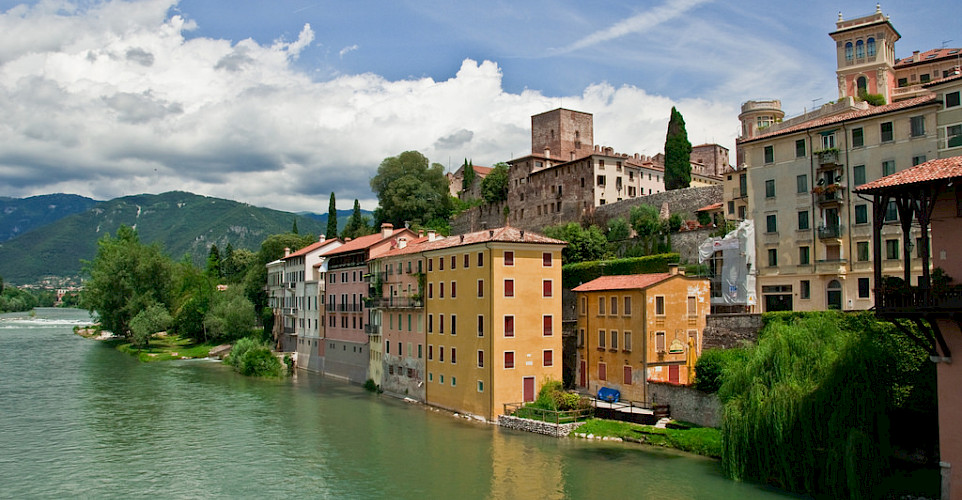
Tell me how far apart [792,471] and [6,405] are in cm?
4138

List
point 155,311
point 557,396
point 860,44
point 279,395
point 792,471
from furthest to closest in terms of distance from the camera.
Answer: point 155,311
point 860,44
point 279,395
point 557,396
point 792,471

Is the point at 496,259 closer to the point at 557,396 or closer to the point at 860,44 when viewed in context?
the point at 557,396

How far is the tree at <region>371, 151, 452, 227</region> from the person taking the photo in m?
80.6

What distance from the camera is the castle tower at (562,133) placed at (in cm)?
8744

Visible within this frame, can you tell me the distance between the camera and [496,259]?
34781mm

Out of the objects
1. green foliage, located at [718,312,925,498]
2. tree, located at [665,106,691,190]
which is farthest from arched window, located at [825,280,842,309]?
tree, located at [665,106,691,190]

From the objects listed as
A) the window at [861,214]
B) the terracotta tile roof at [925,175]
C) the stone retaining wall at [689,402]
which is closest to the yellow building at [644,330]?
the stone retaining wall at [689,402]

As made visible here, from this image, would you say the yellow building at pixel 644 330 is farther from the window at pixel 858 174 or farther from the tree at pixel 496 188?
the tree at pixel 496 188

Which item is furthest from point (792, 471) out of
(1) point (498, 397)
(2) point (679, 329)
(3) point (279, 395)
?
(3) point (279, 395)

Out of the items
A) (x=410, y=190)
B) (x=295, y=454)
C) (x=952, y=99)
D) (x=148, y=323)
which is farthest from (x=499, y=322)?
(x=148, y=323)

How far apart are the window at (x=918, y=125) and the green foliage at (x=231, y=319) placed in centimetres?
5793

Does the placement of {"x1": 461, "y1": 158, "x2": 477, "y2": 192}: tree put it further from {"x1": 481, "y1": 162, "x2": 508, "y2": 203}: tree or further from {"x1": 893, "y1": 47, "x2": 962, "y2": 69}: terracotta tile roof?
{"x1": 893, "y1": 47, "x2": 962, "y2": 69}: terracotta tile roof

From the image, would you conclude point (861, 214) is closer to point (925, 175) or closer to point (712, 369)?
point (712, 369)

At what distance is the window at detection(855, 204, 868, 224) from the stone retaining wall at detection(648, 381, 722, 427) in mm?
12428
